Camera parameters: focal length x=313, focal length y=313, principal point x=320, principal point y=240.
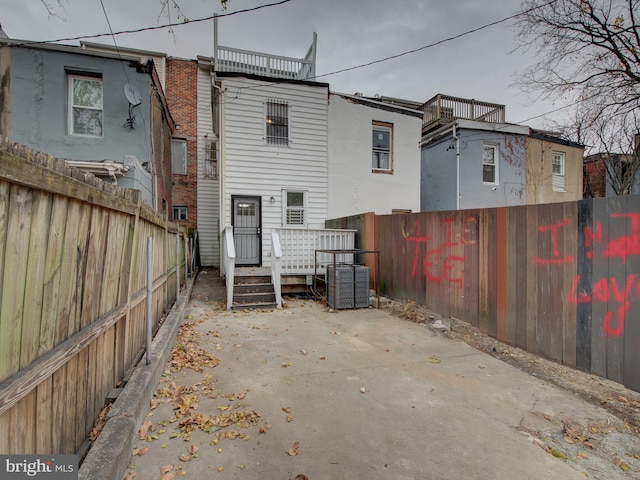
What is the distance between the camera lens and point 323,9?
671 centimetres

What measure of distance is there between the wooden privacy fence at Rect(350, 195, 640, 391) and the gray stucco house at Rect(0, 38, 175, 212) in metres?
7.60

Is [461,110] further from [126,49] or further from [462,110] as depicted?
[126,49]

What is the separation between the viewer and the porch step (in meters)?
7.23

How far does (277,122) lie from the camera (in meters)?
9.98

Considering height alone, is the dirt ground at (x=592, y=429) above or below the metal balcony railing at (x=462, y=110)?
below

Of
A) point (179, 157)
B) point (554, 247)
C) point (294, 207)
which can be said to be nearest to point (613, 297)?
point (554, 247)

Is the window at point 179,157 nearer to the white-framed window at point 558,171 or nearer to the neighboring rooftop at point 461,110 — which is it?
the neighboring rooftop at point 461,110

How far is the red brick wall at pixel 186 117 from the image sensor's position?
13281mm

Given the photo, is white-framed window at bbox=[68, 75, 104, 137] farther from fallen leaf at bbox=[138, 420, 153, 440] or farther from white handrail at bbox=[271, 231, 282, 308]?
fallen leaf at bbox=[138, 420, 153, 440]

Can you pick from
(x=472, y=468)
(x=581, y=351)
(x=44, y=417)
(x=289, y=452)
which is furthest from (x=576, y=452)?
(x=44, y=417)

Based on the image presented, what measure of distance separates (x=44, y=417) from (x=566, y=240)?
465 centimetres

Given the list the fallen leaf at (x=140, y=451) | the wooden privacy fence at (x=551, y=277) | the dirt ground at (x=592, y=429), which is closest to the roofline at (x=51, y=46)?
the wooden privacy fence at (x=551, y=277)

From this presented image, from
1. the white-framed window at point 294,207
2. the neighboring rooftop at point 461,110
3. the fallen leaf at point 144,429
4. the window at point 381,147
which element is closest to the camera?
the fallen leaf at point 144,429

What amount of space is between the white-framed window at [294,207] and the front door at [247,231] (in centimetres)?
83
